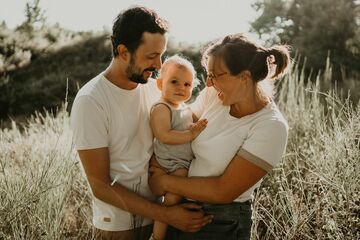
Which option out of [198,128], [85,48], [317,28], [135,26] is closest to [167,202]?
[198,128]

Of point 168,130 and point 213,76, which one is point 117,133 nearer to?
point 168,130

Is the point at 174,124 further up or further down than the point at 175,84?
further down

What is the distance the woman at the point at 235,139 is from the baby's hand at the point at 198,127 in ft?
0.10

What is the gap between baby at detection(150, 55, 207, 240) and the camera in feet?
8.19

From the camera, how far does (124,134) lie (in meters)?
2.42

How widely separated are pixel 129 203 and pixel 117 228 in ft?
0.69

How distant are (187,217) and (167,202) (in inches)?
7.1

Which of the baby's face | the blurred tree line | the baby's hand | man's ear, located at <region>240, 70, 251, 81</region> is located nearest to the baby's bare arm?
the baby's hand

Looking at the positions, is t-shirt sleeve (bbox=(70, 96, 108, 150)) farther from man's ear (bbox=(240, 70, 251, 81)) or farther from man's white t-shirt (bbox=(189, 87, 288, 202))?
man's ear (bbox=(240, 70, 251, 81))

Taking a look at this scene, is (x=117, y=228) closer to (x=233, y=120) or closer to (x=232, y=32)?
(x=233, y=120)

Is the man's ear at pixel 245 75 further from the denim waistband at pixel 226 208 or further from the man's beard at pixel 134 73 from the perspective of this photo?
the denim waistband at pixel 226 208

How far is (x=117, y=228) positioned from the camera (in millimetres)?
2506

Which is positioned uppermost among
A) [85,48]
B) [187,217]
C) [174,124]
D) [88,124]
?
[88,124]

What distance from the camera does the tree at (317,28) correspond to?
1223 cm
